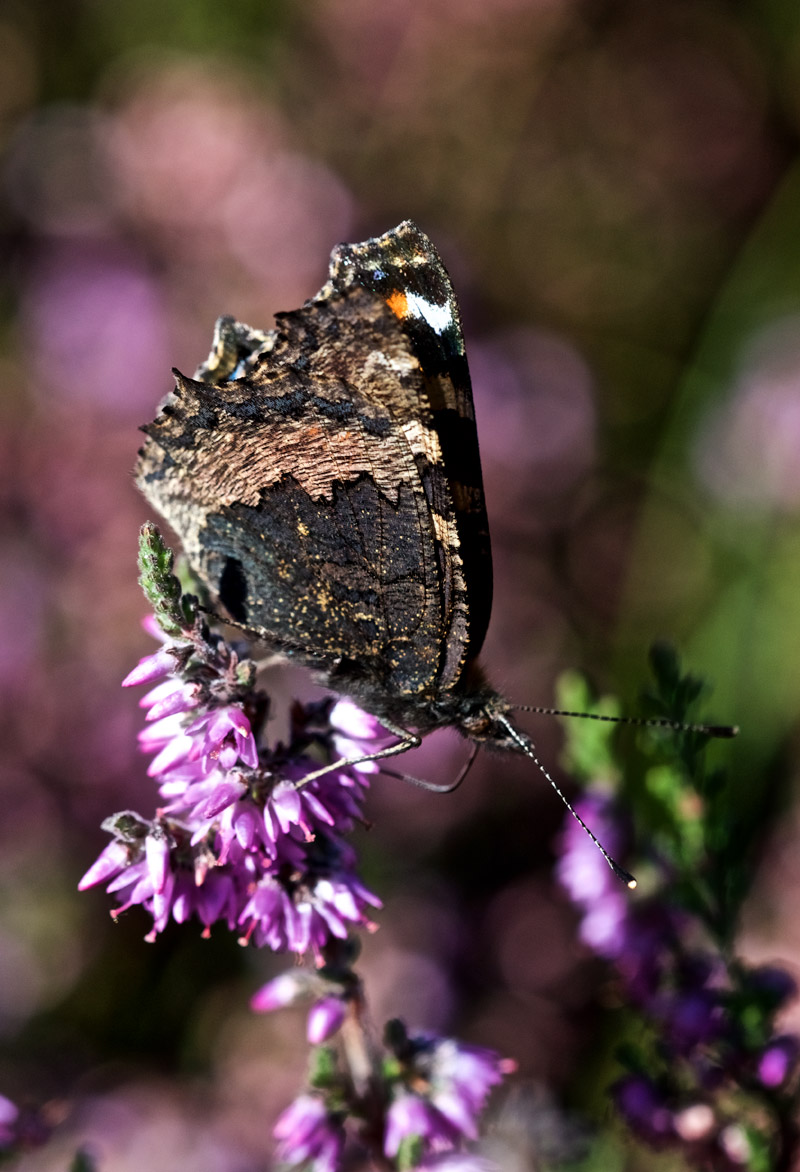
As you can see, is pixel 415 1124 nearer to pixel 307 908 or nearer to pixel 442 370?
pixel 307 908

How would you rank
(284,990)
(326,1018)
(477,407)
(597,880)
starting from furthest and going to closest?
(477,407)
(597,880)
(284,990)
(326,1018)

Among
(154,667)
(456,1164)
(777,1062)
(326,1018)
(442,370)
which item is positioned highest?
(442,370)

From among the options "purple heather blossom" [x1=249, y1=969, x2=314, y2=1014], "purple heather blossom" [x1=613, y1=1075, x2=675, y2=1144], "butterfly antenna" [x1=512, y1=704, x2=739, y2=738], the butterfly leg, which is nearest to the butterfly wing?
the butterfly leg

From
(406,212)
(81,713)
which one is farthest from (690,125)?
(81,713)

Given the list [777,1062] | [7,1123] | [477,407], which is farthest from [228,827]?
[477,407]

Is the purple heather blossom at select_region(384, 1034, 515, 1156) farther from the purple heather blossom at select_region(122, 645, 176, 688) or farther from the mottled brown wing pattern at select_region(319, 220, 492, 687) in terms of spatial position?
the purple heather blossom at select_region(122, 645, 176, 688)

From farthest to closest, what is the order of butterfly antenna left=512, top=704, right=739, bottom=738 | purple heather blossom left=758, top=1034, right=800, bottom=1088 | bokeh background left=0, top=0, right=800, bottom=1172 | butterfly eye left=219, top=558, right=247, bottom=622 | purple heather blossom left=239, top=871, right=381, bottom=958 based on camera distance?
bokeh background left=0, top=0, right=800, bottom=1172 < butterfly eye left=219, top=558, right=247, bottom=622 < butterfly antenna left=512, top=704, right=739, bottom=738 < purple heather blossom left=758, top=1034, right=800, bottom=1088 < purple heather blossom left=239, top=871, right=381, bottom=958

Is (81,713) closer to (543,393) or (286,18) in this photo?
(543,393)
